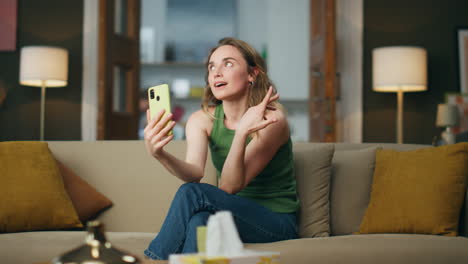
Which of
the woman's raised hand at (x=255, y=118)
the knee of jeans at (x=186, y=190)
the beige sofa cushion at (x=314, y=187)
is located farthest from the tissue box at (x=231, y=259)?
the beige sofa cushion at (x=314, y=187)

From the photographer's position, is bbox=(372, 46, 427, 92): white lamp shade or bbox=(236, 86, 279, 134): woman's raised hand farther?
bbox=(372, 46, 427, 92): white lamp shade

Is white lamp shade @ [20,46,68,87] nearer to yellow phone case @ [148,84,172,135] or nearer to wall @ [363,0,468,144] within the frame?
wall @ [363,0,468,144]

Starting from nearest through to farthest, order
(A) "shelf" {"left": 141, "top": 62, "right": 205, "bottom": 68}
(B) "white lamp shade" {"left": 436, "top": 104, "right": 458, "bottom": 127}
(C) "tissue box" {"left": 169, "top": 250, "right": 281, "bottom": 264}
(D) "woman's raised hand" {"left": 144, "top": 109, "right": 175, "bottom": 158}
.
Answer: (C) "tissue box" {"left": 169, "top": 250, "right": 281, "bottom": 264} < (D) "woman's raised hand" {"left": 144, "top": 109, "right": 175, "bottom": 158} < (B) "white lamp shade" {"left": 436, "top": 104, "right": 458, "bottom": 127} < (A) "shelf" {"left": 141, "top": 62, "right": 205, "bottom": 68}

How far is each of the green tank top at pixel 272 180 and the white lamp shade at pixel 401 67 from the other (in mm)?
2559

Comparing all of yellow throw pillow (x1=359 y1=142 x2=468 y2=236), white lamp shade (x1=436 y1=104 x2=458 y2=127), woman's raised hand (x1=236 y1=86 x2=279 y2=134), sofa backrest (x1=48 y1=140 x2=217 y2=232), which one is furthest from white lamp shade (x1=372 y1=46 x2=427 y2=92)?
woman's raised hand (x1=236 y1=86 x2=279 y2=134)

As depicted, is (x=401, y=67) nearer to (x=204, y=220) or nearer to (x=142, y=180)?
(x=142, y=180)

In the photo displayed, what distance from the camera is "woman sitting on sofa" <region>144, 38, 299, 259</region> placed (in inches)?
62.7

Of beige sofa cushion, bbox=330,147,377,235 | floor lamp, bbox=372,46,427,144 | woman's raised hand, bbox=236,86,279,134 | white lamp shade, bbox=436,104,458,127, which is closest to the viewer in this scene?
woman's raised hand, bbox=236,86,279,134

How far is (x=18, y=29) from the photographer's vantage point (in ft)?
16.1

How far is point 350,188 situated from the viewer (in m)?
2.30

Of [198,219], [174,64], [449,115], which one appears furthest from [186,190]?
[174,64]

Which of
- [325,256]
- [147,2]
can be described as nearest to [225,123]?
[325,256]

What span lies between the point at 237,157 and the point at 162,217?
73cm

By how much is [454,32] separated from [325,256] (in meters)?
3.82
